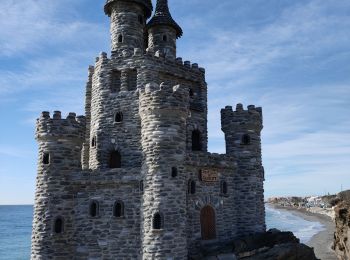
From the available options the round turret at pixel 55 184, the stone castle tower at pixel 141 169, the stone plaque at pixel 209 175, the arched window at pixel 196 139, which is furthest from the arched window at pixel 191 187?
the round turret at pixel 55 184

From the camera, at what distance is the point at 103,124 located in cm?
2716

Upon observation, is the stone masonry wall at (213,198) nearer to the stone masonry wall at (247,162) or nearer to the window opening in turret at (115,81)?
the stone masonry wall at (247,162)

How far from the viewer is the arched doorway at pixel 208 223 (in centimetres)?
2622

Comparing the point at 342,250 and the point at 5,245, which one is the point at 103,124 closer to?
the point at 342,250

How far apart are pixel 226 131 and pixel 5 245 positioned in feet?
185

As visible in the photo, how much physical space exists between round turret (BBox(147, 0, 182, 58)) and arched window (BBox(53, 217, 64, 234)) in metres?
15.0

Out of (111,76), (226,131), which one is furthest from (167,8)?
(226,131)

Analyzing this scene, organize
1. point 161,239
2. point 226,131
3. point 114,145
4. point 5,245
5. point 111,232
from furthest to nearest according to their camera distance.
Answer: point 5,245, point 226,131, point 114,145, point 111,232, point 161,239

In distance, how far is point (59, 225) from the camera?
24.8 meters

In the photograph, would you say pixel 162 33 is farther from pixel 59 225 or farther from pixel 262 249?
pixel 262 249

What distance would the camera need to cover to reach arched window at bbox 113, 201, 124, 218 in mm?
24516

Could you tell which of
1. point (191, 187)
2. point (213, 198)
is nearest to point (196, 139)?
point (191, 187)

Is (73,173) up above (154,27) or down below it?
below

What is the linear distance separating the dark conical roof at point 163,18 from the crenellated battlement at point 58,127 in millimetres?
11017
